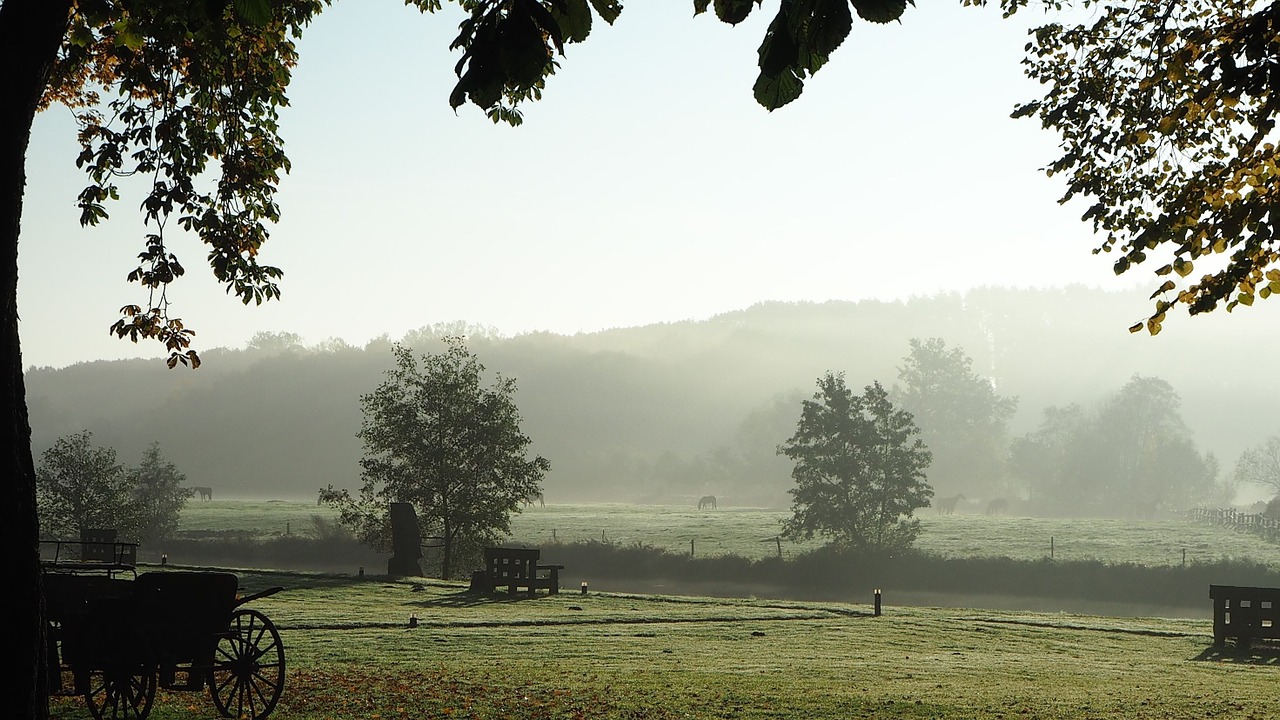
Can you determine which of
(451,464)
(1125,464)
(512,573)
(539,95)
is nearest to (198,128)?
(539,95)

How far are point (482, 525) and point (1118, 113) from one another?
32813 mm

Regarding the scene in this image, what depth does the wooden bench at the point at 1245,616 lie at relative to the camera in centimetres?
2369

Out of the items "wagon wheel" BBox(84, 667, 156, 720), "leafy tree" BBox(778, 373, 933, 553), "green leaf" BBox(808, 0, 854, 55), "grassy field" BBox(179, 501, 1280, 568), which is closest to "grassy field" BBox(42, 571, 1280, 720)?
"wagon wheel" BBox(84, 667, 156, 720)

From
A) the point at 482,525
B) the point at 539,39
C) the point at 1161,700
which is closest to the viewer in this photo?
the point at 539,39

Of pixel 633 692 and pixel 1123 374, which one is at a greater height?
pixel 1123 374

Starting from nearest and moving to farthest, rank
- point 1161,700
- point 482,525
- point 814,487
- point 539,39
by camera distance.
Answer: point 539,39, point 1161,700, point 482,525, point 814,487

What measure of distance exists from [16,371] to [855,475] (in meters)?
51.6

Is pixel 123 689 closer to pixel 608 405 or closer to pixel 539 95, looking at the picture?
pixel 539 95

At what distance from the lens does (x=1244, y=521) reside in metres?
68.8

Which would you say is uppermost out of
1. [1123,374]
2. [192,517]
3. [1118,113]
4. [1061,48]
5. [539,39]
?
[1123,374]

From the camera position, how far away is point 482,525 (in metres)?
41.1

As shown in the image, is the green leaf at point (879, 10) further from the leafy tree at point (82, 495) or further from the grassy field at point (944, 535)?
the grassy field at point (944, 535)

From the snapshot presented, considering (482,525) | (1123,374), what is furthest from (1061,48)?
(1123,374)

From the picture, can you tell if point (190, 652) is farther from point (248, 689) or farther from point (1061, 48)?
point (1061, 48)
